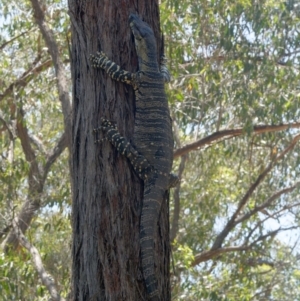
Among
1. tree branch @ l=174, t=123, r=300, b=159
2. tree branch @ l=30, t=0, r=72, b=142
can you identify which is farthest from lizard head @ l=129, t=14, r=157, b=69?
tree branch @ l=174, t=123, r=300, b=159

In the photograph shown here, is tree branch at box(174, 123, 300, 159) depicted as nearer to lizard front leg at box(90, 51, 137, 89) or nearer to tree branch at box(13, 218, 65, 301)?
tree branch at box(13, 218, 65, 301)

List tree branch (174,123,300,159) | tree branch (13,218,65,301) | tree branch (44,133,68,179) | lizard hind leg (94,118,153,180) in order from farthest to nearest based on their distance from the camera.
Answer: tree branch (44,133,68,179), tree branch (174,123,300,159), tree branch (13,218,65,301), lizard hind leg (94,118,153,180)

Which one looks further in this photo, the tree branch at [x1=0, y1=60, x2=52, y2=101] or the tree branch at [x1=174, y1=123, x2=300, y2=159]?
the tree branch at [x1=0, y1=60, x2=52, y2=101]

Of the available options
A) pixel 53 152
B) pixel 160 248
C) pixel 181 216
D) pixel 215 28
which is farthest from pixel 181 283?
pixel 160 248

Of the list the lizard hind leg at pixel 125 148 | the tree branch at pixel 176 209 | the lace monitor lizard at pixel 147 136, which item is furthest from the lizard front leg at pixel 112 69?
the tree branch at pixel 176 209

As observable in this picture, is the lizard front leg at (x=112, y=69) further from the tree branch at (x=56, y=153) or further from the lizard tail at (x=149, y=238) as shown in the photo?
the tree branch at (x=56, y=153)

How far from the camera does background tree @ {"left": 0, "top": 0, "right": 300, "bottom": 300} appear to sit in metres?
9.25

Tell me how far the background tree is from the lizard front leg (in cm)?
449

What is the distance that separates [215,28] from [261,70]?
0.94 metres

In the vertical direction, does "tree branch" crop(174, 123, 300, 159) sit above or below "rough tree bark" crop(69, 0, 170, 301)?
above


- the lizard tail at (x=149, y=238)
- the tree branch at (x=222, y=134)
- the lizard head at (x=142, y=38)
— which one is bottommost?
the lizard tail at (x=149, y=238)

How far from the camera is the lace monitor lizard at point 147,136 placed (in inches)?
144

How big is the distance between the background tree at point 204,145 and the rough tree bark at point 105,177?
14.4ft

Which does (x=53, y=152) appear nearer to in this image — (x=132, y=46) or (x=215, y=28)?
(x=215, y=28)
